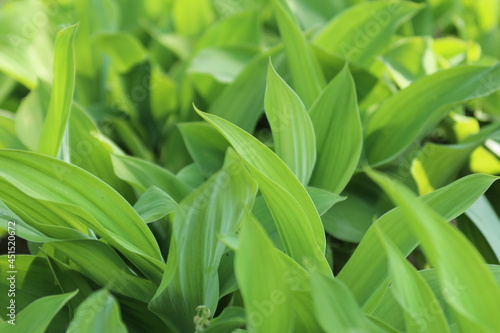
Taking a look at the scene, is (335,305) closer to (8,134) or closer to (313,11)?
(8,134)

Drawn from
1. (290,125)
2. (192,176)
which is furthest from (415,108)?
(192,176)

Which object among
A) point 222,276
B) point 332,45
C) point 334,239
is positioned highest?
point 332,45

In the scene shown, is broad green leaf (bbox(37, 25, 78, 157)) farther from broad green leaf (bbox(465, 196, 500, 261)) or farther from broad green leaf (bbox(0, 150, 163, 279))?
broad green leaf (bbox(465, 196, 500, 261))

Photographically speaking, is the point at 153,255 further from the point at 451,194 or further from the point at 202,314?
the point at 451,194

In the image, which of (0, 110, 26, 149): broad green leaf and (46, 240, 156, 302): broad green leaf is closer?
(46, 240, 156, 302): broad green leaf

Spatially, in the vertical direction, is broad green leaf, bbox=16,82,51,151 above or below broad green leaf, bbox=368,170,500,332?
below

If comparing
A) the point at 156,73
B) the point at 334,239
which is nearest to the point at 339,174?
the point at 334,239

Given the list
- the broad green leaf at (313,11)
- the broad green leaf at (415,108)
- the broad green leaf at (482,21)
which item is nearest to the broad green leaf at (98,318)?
the broad green leaf at (415,108)

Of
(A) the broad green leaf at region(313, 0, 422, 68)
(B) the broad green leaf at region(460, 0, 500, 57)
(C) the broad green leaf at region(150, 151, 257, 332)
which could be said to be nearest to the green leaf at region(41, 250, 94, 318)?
(C) the broad green leaf at region(150, 151, 257, 332)
